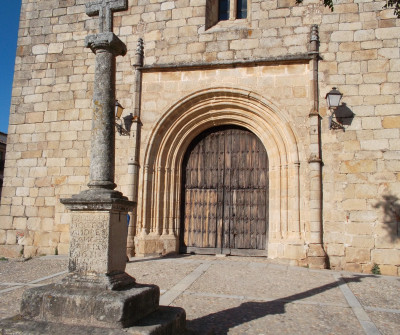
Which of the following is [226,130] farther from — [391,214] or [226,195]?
[391,214]

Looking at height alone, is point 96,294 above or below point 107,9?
below

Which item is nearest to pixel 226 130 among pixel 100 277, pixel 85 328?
pixel 100 277

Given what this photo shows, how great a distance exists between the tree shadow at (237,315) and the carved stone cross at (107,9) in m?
2.87

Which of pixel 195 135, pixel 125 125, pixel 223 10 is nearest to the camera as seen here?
pixel 125 125

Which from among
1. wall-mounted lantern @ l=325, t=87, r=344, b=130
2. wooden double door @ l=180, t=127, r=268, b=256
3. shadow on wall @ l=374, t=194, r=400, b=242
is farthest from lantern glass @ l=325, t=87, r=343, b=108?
shadow on wall @ l=374, t=194, r=400, b=242

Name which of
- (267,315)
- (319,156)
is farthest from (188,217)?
(267,315)

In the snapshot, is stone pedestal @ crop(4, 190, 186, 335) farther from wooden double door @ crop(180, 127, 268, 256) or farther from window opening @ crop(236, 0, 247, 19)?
window opening @ crop(236, 0, 247, 19)

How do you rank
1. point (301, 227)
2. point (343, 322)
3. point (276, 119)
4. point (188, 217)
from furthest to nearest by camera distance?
point (188, 217), point (276, 119), point (301, 227), point (343, 322)

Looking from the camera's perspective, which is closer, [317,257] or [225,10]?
[317,257]

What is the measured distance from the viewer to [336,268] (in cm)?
627

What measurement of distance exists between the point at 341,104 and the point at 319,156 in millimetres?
1050

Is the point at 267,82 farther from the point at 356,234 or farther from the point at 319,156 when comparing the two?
the point at 356,234

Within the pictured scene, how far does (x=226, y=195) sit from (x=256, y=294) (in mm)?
Result: 3299

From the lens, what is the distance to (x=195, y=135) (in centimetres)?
776
